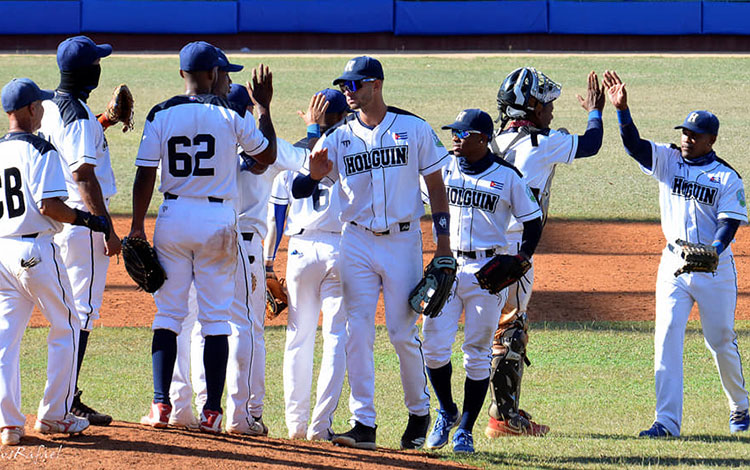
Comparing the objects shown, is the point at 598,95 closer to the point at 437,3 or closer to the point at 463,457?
the point at 463,457

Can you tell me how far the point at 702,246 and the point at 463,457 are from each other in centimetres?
187

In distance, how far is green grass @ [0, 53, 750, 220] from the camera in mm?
14547

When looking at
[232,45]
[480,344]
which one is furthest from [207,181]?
[232,45]

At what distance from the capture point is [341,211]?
524 cm

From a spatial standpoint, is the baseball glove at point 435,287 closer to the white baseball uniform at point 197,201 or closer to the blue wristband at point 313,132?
the white baseball uniform at point 197,201

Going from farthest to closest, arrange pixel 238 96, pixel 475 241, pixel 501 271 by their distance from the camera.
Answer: pixel 238 96 < pixel 475 241 < pixel 501 271

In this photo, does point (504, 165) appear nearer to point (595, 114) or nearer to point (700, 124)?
point (595, 114)

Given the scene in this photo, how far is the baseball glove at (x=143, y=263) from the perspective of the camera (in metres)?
4.98

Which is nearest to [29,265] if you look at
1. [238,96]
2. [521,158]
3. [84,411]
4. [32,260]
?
[32,260]

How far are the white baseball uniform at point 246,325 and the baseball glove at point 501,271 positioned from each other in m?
1.24

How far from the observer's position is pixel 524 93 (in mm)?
5918

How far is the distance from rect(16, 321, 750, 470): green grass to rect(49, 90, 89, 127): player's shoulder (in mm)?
1984

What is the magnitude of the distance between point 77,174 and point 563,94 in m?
17.6

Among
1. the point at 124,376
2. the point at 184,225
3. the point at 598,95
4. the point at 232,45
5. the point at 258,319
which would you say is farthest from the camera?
the point at 232,45
